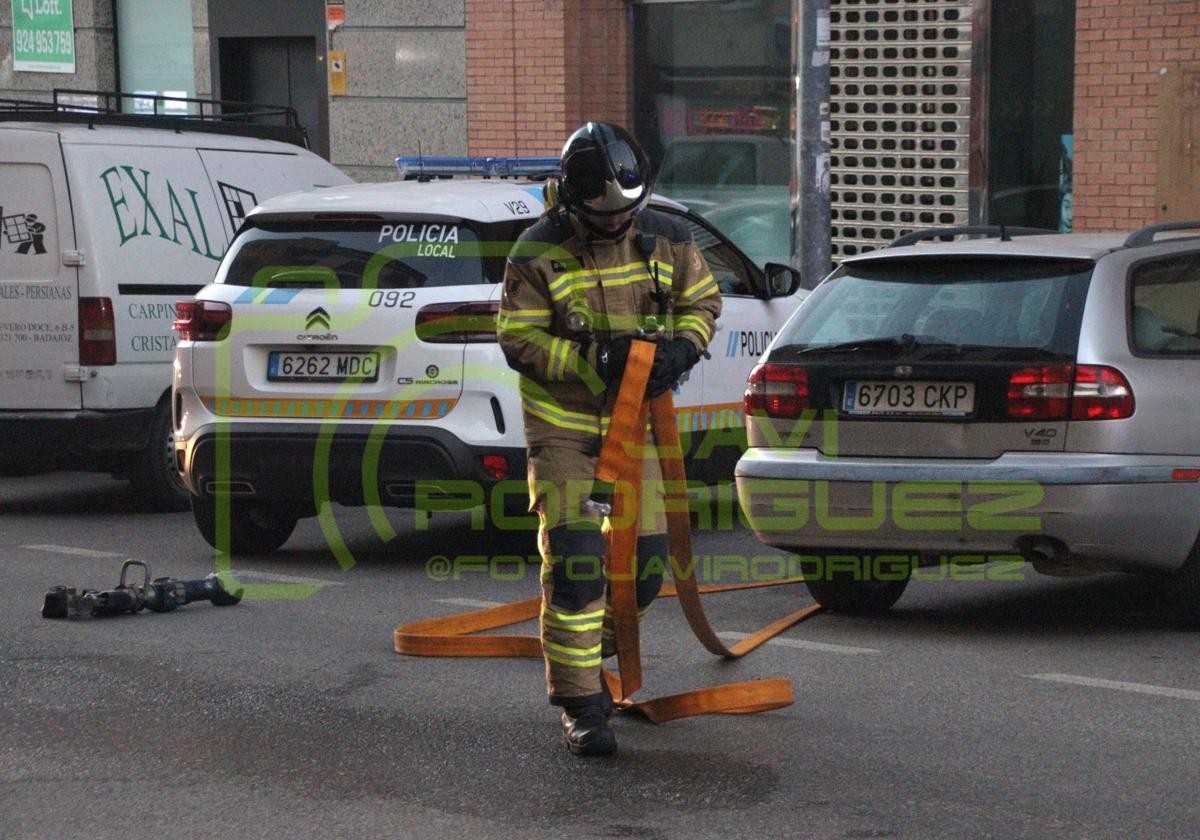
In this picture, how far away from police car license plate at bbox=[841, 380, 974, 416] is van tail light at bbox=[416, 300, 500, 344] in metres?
1.82

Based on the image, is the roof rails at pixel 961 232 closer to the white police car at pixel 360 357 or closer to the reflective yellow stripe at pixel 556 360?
the white police car at pixel 360 357

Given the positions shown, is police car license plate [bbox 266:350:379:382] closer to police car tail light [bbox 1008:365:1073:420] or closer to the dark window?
police car tail light [bbox 1008:365:1073:420]

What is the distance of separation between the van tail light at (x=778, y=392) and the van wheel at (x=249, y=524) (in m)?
2.86

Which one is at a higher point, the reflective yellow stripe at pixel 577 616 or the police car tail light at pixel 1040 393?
the police car tail light at pixel 1040 393

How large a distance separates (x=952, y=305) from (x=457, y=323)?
7.27 feet

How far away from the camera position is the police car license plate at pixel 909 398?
6.68m

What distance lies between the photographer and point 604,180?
5.36 metres

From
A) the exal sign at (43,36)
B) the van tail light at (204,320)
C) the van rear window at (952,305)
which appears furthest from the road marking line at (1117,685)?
the exal sign at (43,36)

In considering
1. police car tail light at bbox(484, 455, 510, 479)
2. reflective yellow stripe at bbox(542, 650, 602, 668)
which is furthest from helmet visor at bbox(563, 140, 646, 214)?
police car tail light at bbox(484, 455, 510, 479)

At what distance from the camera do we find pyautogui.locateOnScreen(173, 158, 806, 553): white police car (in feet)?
26.8

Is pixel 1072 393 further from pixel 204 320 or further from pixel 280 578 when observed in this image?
pixel 204 320

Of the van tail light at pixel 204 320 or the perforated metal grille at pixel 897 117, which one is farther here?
the perforated metal grille at pixel 897 117

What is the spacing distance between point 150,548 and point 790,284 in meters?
3.44

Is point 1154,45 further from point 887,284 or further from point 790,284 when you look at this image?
point 887,284
